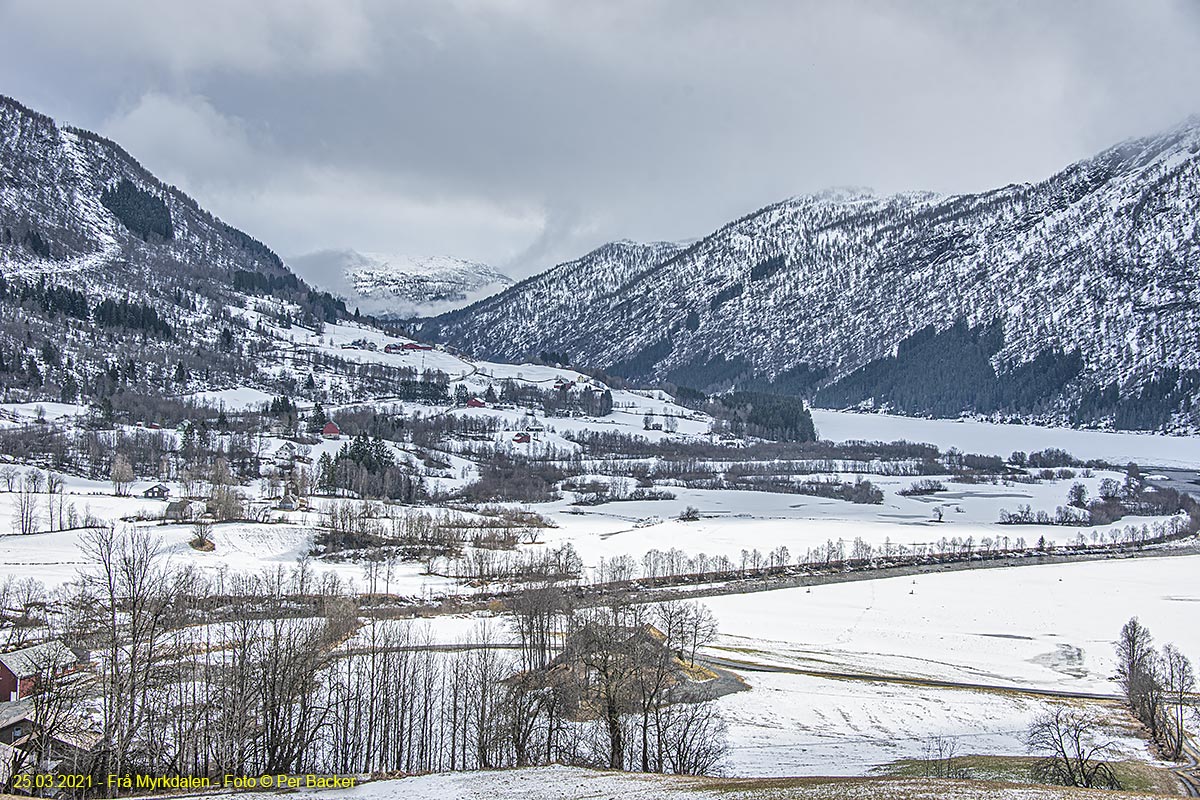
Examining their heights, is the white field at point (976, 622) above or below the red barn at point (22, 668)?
below

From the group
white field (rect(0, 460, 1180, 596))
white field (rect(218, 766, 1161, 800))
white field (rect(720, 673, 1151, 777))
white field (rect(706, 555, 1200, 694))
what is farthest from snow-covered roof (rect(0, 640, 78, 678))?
white field (rect(706, 555, 1200, 694))

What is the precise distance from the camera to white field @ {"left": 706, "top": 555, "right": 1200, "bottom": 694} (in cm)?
7069

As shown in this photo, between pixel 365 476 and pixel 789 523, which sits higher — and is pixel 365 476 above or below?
above

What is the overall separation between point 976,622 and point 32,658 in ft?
257

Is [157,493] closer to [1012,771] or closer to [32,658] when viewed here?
[32,658]

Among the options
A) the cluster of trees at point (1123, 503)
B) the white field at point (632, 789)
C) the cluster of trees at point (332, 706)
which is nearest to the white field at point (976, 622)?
the cluster of trees at point (332, 706)

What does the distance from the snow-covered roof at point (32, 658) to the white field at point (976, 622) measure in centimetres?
4693

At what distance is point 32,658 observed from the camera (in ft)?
149

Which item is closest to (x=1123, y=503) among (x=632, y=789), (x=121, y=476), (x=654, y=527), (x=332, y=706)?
(x=654, y=527)

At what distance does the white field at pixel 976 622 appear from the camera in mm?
70688

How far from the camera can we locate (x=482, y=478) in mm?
169000

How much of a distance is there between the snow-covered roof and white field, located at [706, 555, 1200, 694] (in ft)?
154

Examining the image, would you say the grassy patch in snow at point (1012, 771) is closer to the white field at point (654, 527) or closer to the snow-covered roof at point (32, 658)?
the snow-covered roof at point (32, 658)

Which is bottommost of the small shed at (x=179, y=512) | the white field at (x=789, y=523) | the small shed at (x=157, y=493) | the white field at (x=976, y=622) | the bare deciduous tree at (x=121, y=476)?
the white field at (x=976, y=622)
